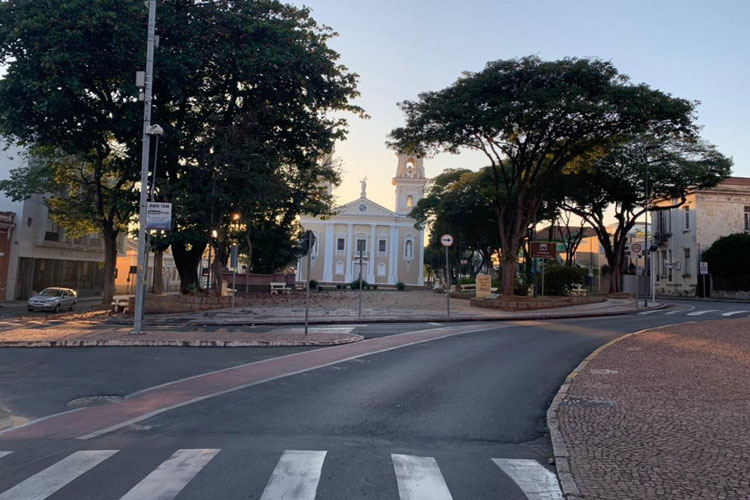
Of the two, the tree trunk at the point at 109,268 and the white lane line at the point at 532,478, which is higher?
the tree trunk at the point at 109,268

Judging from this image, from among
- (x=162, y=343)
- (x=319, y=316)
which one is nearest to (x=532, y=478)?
(x=162, y=343)

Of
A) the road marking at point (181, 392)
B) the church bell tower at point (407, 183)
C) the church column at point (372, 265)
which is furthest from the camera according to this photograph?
the church column at point (372, 265)

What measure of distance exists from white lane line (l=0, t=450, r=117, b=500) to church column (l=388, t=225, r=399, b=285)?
244 ft

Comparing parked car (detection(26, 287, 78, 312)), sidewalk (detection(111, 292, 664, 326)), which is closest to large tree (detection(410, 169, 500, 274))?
sidewalk (detection(111, 292, 664, 326))

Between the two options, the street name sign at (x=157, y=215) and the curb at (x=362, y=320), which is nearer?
the street name sign at (x=157, y=215)

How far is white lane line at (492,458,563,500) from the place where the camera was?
15.3 feet

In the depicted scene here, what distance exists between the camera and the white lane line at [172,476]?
4488mm

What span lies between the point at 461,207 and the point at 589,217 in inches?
403

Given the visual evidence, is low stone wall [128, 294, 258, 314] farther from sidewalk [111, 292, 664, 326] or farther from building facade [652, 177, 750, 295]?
building facade [652, 177, 750, 295]

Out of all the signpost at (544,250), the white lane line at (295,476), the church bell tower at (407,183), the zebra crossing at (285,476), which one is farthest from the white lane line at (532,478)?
the church bell tower at (407,183)

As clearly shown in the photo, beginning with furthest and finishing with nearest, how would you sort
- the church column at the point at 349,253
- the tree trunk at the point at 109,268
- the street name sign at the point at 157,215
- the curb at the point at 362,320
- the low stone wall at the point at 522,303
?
1. the church column at the point at 349,253
2. the tree trunk at the point at 109,268
3. the low stone wall at the point at 522,303
4. the curb at the point at 362,320
5. the street name sign at the point at 157,215

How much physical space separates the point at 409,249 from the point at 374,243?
209 inches

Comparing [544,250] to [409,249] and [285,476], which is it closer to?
[285,476]

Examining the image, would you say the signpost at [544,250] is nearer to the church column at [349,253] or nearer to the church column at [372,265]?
the church column at [372,265]
